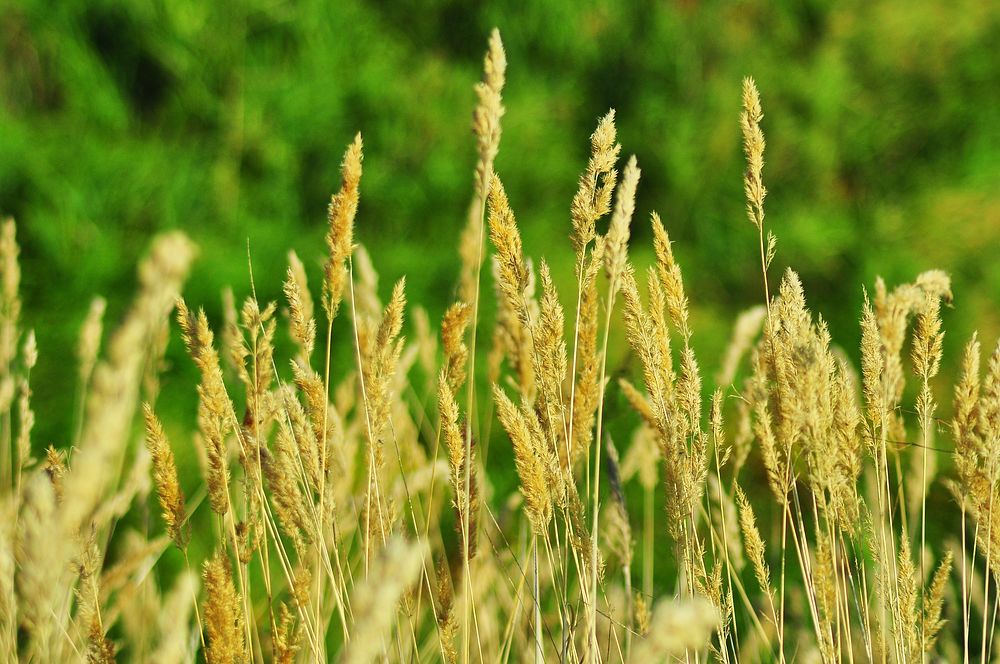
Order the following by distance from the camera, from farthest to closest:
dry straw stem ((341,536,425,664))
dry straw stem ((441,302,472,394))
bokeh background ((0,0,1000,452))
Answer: bokeh background ((0,0,1000,452)), dry straw stem ((441,302,472,394)), dry straw stem ((341,536,425,664))

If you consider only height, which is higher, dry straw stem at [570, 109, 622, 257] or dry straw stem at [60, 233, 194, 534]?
dry straw stem at [570, 109, 622, 257]

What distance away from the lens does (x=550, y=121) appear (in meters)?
3.57

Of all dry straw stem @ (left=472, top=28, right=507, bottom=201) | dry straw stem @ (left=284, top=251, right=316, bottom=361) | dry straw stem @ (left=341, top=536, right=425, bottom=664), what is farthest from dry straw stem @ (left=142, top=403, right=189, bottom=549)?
dry straw stem @ (left=341, top=536, right=425, bottom=664)

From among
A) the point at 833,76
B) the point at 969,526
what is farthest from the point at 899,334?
the point at 833,76

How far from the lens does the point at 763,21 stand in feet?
12.0

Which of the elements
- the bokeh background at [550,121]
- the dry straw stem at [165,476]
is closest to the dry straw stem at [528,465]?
the dry straw stem at [165,476]

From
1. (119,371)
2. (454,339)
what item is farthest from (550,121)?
(119,371)

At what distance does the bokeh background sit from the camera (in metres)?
3.14

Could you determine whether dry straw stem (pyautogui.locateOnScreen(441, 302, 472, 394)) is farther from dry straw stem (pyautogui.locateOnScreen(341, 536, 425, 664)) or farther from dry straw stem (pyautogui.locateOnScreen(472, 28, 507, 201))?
dry straw stem (pyautogui.locateOnScreen(341, 536, 425, 664))

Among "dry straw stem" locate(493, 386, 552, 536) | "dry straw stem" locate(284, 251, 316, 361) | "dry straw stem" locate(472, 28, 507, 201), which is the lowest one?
"dry straw stem" locate(493, 386, 552, 536)

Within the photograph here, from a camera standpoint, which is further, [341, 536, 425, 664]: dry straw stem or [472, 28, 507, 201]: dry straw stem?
[472, 28, 507, 201]: dry straw stem

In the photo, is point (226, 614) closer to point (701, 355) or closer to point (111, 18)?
point (701, 355)

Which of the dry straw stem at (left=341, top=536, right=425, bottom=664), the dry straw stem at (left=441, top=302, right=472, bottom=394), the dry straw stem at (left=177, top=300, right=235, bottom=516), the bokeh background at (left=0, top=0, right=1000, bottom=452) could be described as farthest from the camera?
the bokeh background at (left=0, top=0, right=1000, bottom=452)

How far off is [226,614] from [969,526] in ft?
7.09
